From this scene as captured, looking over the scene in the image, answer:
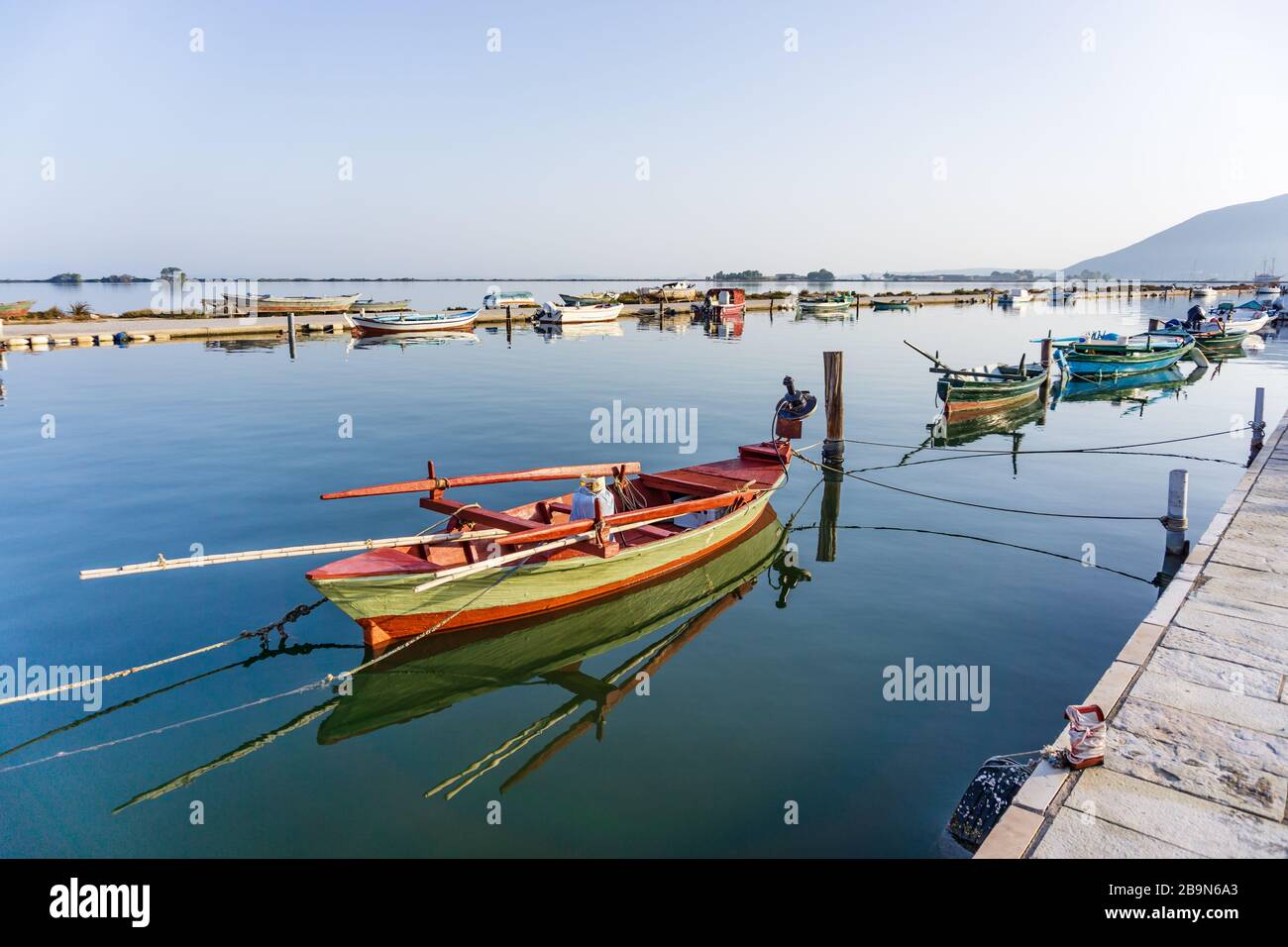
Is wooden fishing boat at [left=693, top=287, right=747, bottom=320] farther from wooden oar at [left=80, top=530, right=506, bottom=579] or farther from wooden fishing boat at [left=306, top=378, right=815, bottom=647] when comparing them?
wooden oar at [left=80, top=530, right=506, bottom=579]

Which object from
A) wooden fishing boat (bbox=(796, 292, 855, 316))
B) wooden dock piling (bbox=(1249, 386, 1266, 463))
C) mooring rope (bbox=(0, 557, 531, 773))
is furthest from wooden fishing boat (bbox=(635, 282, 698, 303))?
mooring rope (bbox=(0, 557, 531, 773))

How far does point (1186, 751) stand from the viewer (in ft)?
23.0

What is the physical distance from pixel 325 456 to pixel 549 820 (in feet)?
62.0

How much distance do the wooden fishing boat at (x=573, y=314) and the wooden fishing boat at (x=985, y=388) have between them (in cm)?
4666

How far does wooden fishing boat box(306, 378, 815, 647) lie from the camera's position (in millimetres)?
10969

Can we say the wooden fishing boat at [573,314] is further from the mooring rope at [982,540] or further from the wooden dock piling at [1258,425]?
the wooden dock piling at [1258,425]

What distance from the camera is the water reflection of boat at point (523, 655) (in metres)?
10.6

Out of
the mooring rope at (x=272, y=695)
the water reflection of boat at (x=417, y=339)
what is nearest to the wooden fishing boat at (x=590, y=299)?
the water reflection of boat at (x=417, y=339)

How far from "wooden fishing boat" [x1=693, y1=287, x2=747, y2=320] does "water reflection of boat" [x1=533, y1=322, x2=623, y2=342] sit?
40.7 feet

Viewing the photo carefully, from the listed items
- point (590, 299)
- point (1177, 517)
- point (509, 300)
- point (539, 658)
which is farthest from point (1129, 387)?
point (509, 300)
